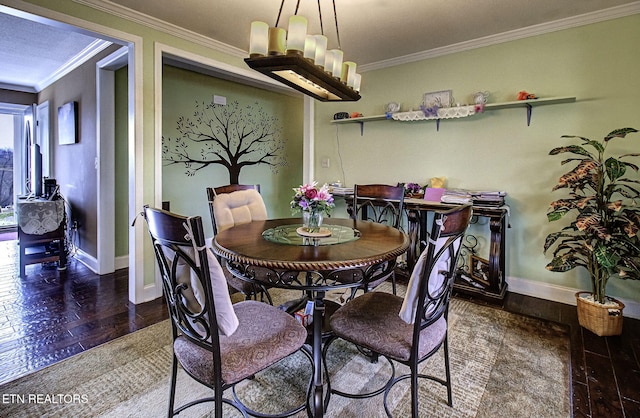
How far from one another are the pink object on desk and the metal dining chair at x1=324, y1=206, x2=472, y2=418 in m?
Answer: 1.87

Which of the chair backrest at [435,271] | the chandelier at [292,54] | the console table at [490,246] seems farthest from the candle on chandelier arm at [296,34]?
the console table at [490,246]

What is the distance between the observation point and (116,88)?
3594 millimetres

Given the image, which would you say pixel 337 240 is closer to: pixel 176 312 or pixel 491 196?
pixel 176 312

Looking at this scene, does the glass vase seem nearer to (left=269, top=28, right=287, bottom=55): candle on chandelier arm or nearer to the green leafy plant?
(left=269, top=28, right=287, bottom=55): candle on chandelier arm

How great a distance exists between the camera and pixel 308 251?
1.56 m

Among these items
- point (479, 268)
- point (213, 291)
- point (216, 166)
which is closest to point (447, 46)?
point (479, 268)

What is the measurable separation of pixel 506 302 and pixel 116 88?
448 cm

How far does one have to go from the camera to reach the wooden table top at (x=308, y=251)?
1.38 meters

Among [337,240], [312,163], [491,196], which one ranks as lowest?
[337,240]

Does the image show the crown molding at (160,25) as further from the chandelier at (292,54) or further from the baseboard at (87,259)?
the baseboard at (87,259)

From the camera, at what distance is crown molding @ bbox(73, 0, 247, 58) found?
2.54 meters

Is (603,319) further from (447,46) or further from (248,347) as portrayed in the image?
(447,46)

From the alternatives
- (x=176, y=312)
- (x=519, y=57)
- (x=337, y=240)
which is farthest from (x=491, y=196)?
(x=176, y=312)

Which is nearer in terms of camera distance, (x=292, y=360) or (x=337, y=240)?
(x=337, y=240)
